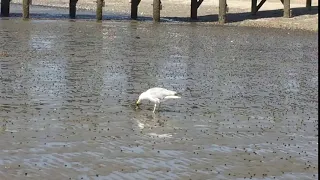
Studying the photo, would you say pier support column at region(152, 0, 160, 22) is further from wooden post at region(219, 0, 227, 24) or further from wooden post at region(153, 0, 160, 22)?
wooden post at region(219, 0, 227, 24)

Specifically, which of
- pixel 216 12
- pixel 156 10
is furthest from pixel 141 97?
pixel 216 12

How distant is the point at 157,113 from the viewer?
11875 millimetres

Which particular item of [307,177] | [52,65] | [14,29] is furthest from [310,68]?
[14,29]

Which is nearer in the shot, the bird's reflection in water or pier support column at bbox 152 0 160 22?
the bird's reflection in water

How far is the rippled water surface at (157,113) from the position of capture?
27.6 feet

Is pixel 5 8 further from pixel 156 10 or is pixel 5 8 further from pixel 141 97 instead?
pixel 141 97

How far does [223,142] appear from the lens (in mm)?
9727

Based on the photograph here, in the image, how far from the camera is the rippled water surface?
331 inches

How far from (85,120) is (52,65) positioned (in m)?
6.53

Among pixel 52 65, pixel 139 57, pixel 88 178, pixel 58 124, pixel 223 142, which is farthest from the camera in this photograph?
pixel 139 57

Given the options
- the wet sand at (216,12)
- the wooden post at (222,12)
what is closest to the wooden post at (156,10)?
the wet sand at (216,12)

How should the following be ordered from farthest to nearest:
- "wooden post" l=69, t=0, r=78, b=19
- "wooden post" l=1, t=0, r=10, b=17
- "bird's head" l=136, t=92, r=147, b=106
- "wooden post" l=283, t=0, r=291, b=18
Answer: "wooden post" l=69, t=0, r=78, b=19, "wooden post" l=1, t=0, r=10, b=17, "wooden post" l=283, t=0, r=291, b=18, "bird's head" l=136, t=92, r=147, b=106

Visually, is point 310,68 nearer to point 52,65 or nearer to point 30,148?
point 52,65

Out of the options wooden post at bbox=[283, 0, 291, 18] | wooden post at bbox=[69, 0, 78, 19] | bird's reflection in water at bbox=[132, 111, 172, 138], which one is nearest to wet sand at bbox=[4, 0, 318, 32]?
wooden post at bbox=[283, 0, 291, 18]
